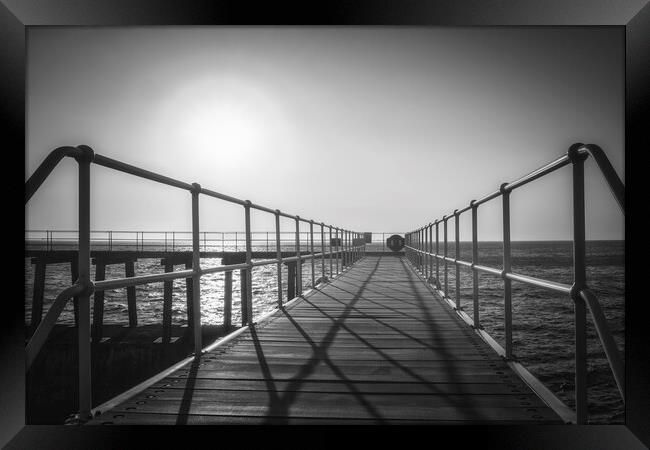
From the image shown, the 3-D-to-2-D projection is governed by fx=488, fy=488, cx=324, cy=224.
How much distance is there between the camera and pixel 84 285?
1.96 meters

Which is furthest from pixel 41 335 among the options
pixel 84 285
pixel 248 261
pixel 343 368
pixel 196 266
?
pixel 248 261

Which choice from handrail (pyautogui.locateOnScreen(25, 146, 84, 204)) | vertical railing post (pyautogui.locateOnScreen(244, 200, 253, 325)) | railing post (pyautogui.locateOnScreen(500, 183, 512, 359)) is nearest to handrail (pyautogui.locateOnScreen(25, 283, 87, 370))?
handrail (pyautogui.locateOnScreen(25, 146, 84, 204))

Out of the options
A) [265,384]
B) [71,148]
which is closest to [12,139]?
[71,148]

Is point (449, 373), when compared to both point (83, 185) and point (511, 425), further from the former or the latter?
point (83, 185)

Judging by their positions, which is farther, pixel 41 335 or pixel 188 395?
pixel 188 395

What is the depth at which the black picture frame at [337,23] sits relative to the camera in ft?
6.05

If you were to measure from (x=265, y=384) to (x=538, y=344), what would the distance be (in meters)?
11.0

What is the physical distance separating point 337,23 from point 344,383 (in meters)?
1.74

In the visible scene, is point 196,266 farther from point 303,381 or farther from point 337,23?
point 337,23

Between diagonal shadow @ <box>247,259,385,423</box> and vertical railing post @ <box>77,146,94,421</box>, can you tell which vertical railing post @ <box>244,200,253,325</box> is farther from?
vertical railing post @ <box>77,146,94,421</box>

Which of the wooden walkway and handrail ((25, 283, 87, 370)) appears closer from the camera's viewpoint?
handrail ((25, 283, 87, 370))

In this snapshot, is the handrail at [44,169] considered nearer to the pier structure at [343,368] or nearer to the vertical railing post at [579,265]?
the pier structure at [343,368]

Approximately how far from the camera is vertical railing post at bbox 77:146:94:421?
1.96 m

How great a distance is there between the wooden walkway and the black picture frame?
0.12 meters
